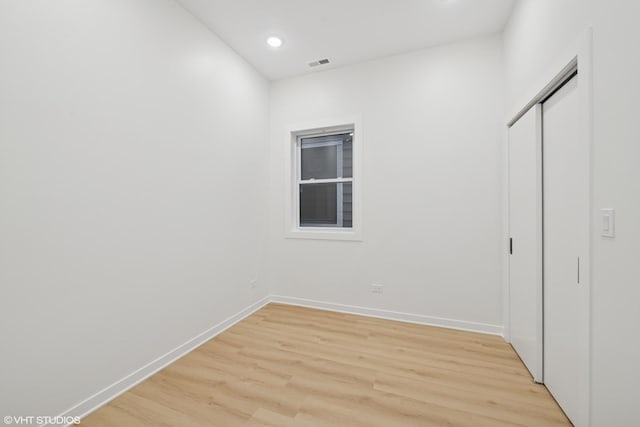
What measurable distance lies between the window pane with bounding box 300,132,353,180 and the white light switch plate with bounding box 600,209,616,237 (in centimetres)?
240

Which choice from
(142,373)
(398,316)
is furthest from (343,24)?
(142,373)

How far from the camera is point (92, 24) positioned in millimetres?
1664

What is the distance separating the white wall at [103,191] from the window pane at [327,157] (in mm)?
1162

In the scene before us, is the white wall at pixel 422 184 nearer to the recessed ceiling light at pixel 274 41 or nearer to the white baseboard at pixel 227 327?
the white baseboard at pixel 227 327

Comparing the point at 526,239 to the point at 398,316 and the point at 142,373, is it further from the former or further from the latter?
the point at 142,373

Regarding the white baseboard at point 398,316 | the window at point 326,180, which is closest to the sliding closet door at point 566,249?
the white baseboard at point 398,316

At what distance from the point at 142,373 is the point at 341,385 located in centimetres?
145

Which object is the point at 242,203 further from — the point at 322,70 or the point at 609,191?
the point at 609,191

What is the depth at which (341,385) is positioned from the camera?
1.88 meters

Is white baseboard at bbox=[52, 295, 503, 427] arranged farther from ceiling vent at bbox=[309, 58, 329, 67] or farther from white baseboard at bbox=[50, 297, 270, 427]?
ceiling vent at bbox=[309, 58, 329, 67]

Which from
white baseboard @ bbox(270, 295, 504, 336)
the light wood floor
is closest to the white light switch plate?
the light wood floor

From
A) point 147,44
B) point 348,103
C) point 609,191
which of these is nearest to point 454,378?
point 609,191

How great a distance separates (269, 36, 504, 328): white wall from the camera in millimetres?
2664

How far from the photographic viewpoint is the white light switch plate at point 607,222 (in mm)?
1113
